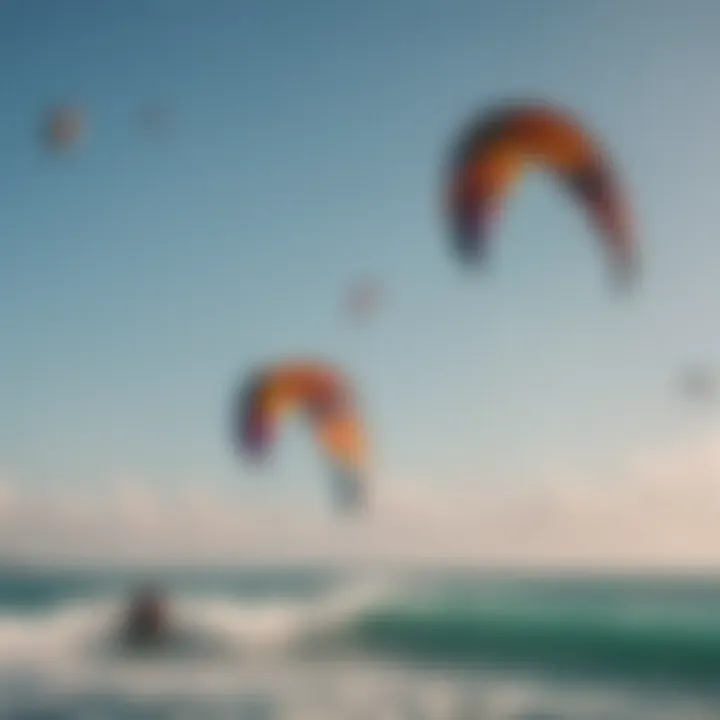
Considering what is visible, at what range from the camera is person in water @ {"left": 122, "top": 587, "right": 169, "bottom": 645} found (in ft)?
11.1

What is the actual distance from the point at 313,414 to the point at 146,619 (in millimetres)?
972

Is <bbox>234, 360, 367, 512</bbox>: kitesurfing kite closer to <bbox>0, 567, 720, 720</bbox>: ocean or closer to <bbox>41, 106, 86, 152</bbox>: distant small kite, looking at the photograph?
<bbox>0, 567, 720, 720</bbox>: ocean

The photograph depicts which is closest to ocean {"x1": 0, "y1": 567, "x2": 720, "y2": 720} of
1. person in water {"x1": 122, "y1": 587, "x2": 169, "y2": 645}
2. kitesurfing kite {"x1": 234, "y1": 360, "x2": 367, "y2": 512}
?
person in water {"x1": 122, "y1": 587, "x2": 169, "y2": 645}

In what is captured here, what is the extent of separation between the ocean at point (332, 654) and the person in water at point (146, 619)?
45 millimetres

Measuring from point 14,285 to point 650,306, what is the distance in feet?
5.96

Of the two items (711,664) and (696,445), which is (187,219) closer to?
(696,445)

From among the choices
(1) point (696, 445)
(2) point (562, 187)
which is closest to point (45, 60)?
(2) point (562, 187)

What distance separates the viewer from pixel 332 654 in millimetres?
3473

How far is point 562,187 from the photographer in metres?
2.92

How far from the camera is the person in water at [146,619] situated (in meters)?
3.38

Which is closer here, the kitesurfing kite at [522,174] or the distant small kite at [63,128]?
the kitesurfing kite at [522,174]

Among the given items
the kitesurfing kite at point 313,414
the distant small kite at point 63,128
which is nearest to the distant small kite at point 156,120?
the distant small kite at point 63,128

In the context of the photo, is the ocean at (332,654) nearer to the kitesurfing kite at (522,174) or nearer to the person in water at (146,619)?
the person in water at (146,619)

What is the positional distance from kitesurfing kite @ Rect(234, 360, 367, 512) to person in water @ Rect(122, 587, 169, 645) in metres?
0.72
